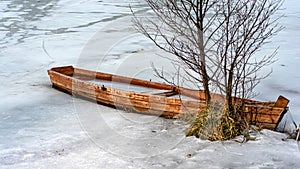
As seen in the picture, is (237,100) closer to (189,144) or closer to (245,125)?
(245,125)

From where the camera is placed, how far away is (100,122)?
491 cm

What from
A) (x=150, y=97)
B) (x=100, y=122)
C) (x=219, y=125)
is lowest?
(x=100, y=122)

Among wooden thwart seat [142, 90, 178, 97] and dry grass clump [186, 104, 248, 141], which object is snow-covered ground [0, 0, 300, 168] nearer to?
dry grass clump [186, 104, 248, 141]

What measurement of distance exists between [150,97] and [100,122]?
0.70 meters

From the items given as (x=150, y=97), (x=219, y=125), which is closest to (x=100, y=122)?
(x=150, y=97)

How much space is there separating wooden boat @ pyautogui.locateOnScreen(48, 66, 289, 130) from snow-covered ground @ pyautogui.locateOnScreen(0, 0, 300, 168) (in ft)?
0.44

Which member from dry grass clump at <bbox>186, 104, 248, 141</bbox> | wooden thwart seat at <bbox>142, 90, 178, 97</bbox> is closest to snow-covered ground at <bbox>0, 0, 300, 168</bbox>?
dry grass clump at <bbox>186, 104, 248, 141</bbox>

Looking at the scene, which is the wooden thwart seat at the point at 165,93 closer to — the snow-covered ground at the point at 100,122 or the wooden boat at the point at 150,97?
the wooden boat at the point at 150,97

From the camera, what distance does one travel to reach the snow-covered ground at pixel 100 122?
3.77 m

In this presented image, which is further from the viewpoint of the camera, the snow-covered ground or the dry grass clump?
the dry grass clump

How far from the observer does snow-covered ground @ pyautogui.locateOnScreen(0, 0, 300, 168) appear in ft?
12.4

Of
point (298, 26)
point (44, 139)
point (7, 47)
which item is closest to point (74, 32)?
point (7, 47)

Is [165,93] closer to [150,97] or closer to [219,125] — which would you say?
[150,97]

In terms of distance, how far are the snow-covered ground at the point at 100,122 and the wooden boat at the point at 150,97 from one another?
Answer: 13cm
